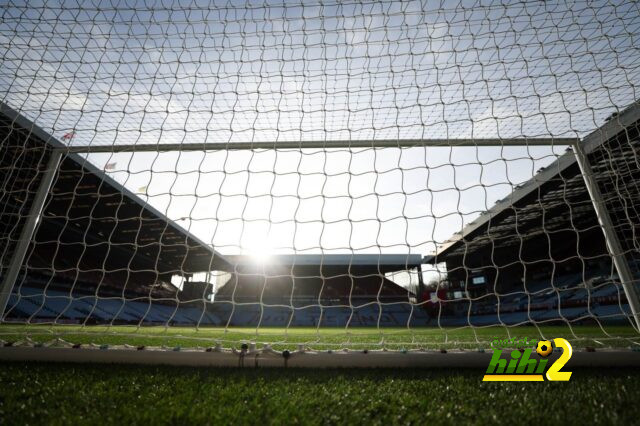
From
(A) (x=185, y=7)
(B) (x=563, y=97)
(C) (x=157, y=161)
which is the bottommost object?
(C) (x=157, y=161)

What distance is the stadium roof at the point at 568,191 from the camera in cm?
255

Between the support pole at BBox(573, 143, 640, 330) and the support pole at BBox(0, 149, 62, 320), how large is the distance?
3986 mm

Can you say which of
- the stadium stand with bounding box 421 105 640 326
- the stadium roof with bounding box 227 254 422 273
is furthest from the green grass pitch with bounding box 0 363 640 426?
the stadium roof with bounding box 227 254 422 273

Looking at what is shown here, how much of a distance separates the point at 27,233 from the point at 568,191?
478 inches

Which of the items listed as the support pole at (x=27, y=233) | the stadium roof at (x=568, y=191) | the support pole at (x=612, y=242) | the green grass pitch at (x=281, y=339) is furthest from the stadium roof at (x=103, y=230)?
the support pole at (x=612, y=242)

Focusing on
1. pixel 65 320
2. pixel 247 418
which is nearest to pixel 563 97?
pixel 247 418

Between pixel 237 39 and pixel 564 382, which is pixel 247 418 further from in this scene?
pixel 237 39

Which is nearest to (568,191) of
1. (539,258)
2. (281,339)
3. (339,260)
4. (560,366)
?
(281,339)

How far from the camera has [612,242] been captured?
2074 millimetres

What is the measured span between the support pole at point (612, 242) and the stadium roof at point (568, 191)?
0.53 ft

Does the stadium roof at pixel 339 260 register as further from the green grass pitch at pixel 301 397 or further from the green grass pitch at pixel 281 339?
the green grass pitch at pixel 301 397

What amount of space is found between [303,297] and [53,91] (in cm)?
2184

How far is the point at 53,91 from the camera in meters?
2.69

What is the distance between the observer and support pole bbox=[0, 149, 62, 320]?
207cm
